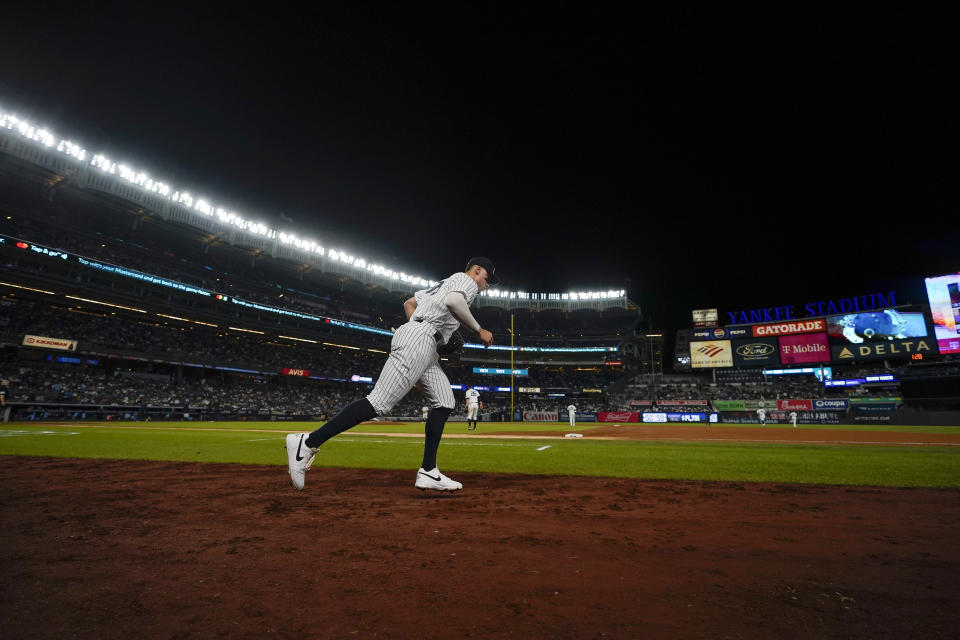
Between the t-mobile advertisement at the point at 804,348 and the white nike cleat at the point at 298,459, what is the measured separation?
52385 mm

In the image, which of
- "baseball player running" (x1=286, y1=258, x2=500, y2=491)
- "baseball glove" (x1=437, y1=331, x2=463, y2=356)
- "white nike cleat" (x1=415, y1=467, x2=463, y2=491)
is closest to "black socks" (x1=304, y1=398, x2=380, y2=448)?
"baseball player running" (x1=286, y1=258, x2=500, y2=491)

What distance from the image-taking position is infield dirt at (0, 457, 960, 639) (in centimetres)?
120

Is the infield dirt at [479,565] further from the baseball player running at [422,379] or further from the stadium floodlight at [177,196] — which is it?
the stadium floodlight at [177,196]

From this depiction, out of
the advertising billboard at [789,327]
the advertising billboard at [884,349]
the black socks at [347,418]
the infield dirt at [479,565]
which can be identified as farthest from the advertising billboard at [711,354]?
the black socks at [347,418]

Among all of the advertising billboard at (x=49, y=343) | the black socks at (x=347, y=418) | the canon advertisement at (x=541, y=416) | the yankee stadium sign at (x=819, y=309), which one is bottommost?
the canon advertisement at (x=541, y=416)

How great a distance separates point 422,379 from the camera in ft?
12.0

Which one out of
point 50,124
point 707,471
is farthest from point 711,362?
point 50,124

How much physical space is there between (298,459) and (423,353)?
1338 mm

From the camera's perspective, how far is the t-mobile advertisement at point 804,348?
42094mm

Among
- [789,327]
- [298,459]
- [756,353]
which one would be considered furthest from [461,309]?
[789,327]

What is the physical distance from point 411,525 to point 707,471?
3.86m

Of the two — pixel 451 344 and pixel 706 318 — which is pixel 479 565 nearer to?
pixel 451 344

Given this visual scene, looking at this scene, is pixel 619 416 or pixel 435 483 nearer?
pixel 435 483

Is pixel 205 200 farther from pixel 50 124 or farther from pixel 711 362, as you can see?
pixel 711 362
